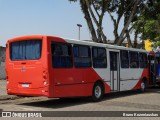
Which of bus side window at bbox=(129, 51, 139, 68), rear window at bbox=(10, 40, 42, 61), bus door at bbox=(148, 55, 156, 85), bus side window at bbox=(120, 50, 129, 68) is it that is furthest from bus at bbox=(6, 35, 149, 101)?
bus door at bbox=(148, 55, 156, 85)

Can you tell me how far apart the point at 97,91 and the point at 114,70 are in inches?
82.0

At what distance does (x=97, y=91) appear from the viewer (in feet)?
58.1

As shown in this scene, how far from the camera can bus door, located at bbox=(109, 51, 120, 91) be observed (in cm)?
1912

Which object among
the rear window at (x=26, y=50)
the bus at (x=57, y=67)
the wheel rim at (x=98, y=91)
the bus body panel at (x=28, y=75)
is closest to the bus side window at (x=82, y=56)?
the bus at (x=57, y=67)

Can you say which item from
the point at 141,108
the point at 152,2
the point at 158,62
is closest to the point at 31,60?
the point at 141,108

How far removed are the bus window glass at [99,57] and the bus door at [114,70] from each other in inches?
27.8

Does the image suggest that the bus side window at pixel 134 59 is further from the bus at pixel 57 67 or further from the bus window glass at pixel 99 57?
the bus window glass at pixel 99 57

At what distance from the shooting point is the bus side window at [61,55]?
15070 mm

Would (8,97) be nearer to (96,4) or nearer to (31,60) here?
(31,60)

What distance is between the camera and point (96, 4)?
2586 cm

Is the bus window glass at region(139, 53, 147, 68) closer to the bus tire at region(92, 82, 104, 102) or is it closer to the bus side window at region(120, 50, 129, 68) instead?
the bus side window at region(120, 50, 129, 68)

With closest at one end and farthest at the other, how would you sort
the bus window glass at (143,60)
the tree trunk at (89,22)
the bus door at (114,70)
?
the bus door at (114,70) < the bus window glass at (143,60) < the tree trunk at (89,22)

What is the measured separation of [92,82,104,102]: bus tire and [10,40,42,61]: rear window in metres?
3.62

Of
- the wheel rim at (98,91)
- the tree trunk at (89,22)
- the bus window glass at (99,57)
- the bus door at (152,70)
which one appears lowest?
the wheel rim at (98,91)
